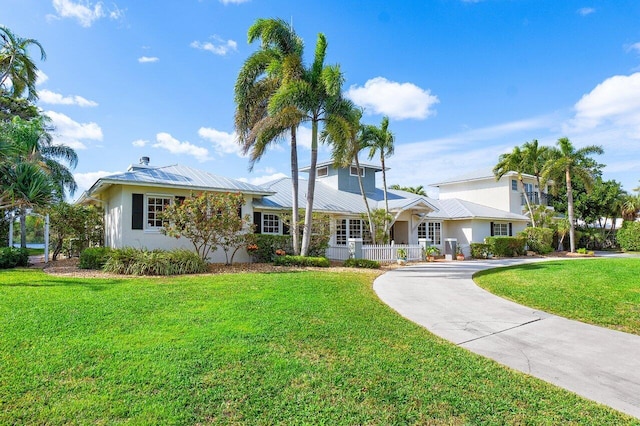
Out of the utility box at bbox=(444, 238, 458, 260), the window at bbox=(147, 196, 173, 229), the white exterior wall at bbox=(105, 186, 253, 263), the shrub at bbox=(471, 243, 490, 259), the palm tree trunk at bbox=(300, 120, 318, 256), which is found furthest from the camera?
the shrub at bbox=(471, 243, 490, 259)

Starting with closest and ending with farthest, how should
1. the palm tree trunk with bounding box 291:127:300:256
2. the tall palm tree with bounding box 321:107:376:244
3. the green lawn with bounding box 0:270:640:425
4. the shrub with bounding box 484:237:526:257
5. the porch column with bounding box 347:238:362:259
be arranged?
the green lawn with bounding box 0:270:640:425 → the tall palm tree with bounding box 321:107:376:244 → the palm tree trunk with bounding box 291:127:300:256 → the porch column with bounding box 347:238:362:259 → the shrub with bounding box 484:237:526:257

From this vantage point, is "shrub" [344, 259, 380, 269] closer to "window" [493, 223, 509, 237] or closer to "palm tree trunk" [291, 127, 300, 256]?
"palm tree trunk" [291, 127, 300, 256]

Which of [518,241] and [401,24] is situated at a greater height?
[401,24]

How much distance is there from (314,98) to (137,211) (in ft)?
28.8

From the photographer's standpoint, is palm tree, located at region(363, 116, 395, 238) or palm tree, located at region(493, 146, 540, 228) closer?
palm tree, located at region(363, 116, 395, 238)

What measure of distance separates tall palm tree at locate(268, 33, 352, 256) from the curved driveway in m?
8.12

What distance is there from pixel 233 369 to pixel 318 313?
2.90 m

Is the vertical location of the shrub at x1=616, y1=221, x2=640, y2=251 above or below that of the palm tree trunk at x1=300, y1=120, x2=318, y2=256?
below

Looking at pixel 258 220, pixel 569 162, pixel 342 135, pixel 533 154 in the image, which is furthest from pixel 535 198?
pixel 258 220

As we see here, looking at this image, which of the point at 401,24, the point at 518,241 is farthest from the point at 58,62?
the point at 518,241

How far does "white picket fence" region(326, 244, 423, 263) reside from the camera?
→ 17.9m

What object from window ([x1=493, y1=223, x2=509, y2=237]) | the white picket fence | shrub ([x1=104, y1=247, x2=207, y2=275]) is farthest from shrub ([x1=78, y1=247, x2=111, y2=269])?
window ([x1=493, y1=223, x2=509, y2=237])

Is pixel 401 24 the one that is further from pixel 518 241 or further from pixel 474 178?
pixel 474 178

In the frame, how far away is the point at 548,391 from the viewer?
4133 mm
